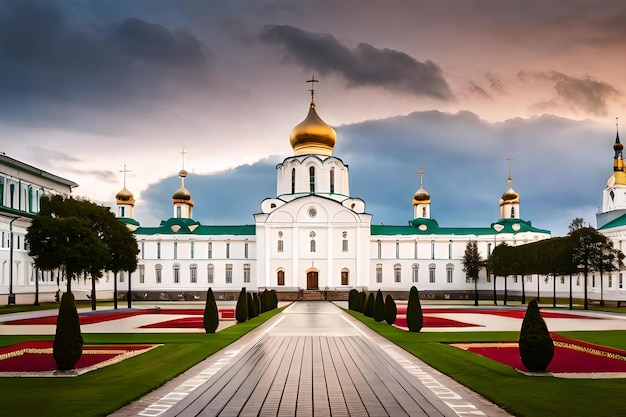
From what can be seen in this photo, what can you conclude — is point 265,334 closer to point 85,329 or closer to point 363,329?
point 363,329

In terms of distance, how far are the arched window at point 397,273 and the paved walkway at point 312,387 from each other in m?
67.7

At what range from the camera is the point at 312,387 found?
14.3 meters

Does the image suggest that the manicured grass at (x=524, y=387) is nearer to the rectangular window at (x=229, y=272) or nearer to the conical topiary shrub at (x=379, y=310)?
the conical topiary shrub at (x=379, y=310)

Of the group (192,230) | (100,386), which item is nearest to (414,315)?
(100,386)

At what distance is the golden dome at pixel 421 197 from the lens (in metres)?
101

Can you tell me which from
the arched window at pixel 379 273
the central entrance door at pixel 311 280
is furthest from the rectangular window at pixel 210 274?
the arched window at pixel 379 273

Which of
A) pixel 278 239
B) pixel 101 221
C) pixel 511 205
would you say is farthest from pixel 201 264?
pixel 511 205

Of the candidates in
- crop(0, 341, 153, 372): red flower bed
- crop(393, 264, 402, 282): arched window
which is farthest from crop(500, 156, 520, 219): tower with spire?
crop(0, 341, 153, 372): red flower bed

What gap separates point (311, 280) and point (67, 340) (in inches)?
2702

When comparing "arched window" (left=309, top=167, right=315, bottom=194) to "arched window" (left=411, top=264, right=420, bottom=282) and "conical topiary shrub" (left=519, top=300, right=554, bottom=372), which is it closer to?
"arched window" (left=411, top=264, right=420, bottom=282)

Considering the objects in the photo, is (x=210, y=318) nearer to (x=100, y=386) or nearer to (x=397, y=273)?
(x=100, y=386)

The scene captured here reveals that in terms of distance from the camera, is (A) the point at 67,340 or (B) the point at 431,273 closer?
(A) the point at 67,340

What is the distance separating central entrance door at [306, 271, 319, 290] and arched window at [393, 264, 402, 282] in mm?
12069

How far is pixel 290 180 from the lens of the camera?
294 ft
